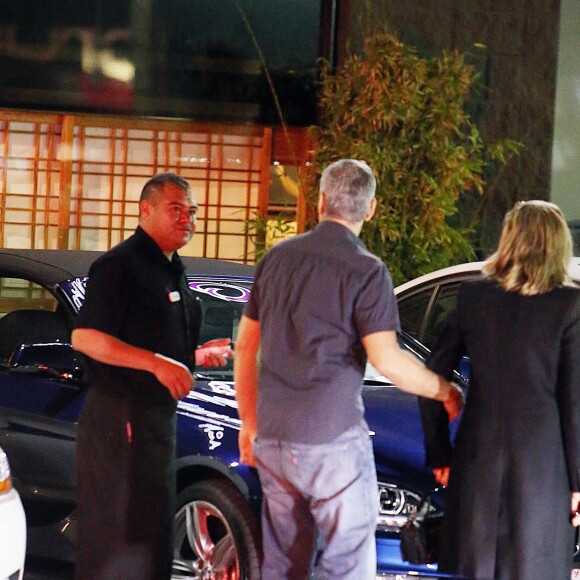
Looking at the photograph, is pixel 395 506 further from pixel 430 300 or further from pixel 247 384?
pixel 430 300

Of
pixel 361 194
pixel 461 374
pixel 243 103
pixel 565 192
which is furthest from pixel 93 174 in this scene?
pixel 361 194

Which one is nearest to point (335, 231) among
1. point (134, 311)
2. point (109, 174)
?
point (134, 311)

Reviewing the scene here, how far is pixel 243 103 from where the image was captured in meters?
11.9

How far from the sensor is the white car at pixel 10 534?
14.9 ft

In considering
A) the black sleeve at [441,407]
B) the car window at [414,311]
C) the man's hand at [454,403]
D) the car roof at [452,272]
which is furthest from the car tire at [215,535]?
the car window at [414,311]

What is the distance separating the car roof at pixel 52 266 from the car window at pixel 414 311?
113 cm

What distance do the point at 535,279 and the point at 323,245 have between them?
0.72m

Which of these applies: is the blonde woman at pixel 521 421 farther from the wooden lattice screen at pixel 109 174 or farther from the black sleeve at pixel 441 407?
the wooden lattice screen at pixel 109 174

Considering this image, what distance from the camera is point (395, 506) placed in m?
4.89

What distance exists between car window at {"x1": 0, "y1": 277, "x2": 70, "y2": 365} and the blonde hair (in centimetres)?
224

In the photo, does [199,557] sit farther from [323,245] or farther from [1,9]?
[1,9]

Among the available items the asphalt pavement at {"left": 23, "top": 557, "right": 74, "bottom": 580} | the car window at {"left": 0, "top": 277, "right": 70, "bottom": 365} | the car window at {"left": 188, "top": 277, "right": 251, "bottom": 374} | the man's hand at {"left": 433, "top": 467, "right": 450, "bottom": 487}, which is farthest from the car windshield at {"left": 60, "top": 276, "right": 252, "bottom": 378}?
the man's hand at {"left": 433, "top": 467, "right": 450, "bottom": 487}


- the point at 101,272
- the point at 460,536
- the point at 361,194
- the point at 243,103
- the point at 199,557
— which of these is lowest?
the point at 199,557

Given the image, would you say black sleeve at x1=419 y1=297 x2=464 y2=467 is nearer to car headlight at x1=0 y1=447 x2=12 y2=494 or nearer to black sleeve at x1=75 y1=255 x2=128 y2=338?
black sleeve at x1=75 y1=255 x2=128 y2=338
